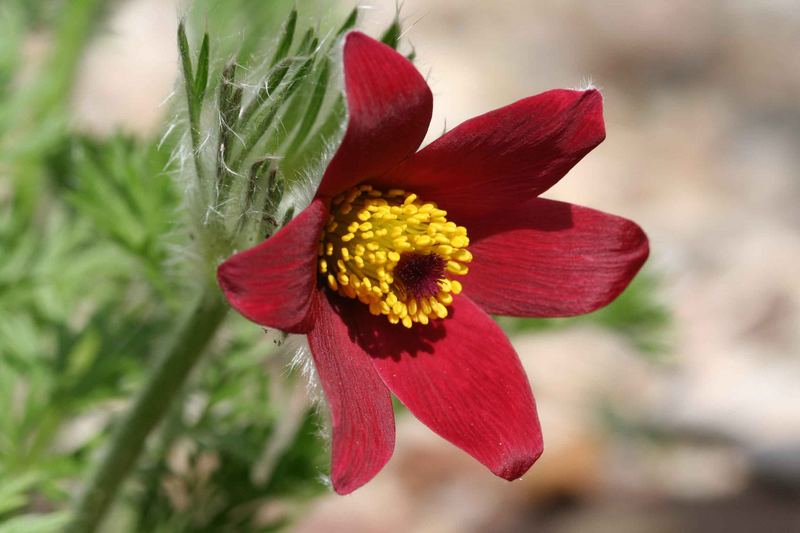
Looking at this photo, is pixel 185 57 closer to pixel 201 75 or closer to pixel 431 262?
pixel 201 75

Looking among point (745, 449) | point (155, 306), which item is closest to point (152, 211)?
point (155, 306)

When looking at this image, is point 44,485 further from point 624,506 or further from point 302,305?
point 624,506

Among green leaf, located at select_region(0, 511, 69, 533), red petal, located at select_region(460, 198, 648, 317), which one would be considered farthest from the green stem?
red petal, located at select_region(460, 198, 648, 317)

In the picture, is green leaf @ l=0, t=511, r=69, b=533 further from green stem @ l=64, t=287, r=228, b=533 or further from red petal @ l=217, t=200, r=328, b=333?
red petal @ l=217, t=200, r=328, b=333

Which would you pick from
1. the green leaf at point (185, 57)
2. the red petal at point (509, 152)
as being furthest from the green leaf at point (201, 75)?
the red petal at point (509, 152)

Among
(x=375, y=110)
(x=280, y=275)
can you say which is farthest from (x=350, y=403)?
(x=375, y=110)
